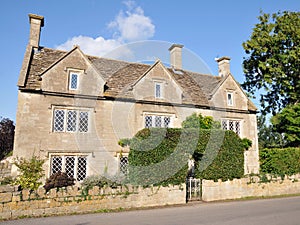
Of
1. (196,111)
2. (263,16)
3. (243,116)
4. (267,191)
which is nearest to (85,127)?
(196,111)

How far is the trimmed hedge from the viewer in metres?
12.3

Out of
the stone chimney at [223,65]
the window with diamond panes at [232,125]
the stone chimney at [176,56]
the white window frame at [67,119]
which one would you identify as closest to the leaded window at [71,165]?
the white window frame at [67,119]

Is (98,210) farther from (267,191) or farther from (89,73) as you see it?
(267,191)

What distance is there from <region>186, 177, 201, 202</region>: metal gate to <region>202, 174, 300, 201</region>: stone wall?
0.28 metres

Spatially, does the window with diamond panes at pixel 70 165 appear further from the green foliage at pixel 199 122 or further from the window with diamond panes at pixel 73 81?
the green foliage at pixel 199 122

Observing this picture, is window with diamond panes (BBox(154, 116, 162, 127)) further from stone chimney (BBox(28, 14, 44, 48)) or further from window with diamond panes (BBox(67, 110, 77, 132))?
stone chimney (BBox(28, 14, 44, 48))

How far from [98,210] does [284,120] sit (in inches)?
798

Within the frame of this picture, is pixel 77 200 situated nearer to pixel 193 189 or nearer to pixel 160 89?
pixel 193 189

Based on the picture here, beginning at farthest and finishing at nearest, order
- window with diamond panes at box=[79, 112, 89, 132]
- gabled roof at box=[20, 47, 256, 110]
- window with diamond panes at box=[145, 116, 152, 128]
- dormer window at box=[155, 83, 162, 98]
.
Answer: dormer window at box=[155, 83, 162, 98] < window with diamond panes at box=[145, 116, 152, 128] < gabled roof at box=[20, 47, 256, 110] < window with diamond panes at box=[79, 112, 89, 132]

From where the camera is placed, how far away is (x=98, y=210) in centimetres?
1068

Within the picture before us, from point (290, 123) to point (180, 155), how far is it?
15262mm

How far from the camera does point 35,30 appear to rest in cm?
1778

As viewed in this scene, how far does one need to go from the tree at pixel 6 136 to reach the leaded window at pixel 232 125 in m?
21.1

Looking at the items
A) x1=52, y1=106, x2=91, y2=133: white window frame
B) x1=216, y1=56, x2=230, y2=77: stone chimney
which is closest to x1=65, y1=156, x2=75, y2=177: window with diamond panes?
x1=52, y1=106, x2=91, y2=133: white window frame
